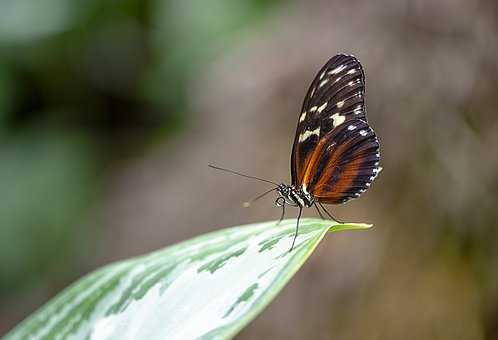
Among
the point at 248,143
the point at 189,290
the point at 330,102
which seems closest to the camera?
the point at 189,290

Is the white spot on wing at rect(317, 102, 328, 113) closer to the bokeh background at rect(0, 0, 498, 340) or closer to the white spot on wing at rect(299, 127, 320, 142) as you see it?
the white spot on wing at rect(299, 127, 320, 142)

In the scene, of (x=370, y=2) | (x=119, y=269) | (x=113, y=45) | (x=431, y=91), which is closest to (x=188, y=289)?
(x=119, y=269)

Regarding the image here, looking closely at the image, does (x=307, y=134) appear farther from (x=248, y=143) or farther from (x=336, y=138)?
(x=248, y=143)

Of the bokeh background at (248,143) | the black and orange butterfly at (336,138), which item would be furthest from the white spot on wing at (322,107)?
the bokeh background at (248,143)

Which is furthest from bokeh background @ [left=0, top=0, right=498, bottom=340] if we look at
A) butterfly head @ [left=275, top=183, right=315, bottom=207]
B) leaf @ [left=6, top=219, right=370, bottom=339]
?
leaf @ [left=6, top=219, right=370, bottom=339]

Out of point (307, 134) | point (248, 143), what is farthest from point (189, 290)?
point (248, 143)

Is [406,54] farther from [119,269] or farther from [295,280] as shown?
[119,269]

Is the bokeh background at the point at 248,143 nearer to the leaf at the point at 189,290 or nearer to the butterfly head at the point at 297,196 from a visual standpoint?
the butterfly head at the point at 297,196
